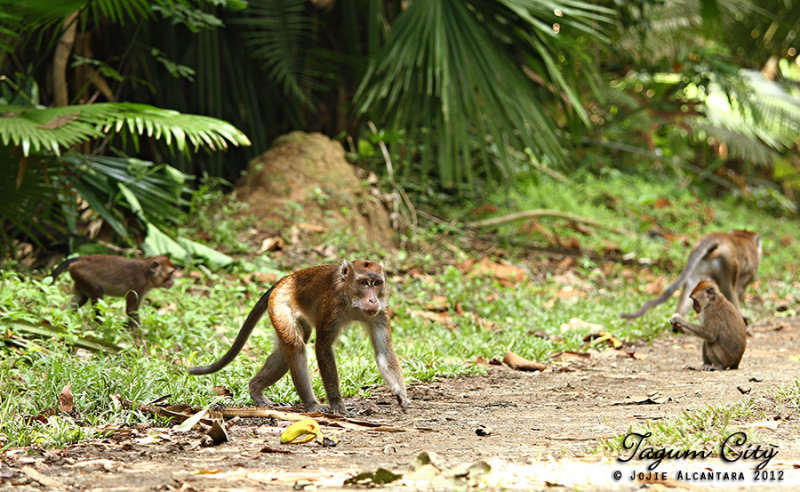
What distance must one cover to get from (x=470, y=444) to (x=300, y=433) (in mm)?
813

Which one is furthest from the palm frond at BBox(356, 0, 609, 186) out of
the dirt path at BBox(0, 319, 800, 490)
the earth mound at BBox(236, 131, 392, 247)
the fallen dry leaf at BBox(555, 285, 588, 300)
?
the dirt path at BBox(0, 319, 800, 490)

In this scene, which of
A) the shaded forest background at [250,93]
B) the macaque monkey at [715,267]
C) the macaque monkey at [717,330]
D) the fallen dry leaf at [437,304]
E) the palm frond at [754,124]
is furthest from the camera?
the palm frond at [754,124]

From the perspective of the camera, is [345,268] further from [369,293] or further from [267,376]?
[267,376]

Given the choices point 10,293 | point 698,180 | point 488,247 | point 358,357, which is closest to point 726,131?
point 698,180

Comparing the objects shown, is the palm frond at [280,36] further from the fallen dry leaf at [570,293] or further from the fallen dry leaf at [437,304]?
the fallen dry leaf at [570,293]

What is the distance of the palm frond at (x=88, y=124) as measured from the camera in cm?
617

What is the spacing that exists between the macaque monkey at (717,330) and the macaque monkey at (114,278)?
161 inches

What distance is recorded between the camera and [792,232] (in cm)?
1593

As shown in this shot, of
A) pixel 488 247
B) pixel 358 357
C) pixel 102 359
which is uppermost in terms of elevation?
pixel 102 359

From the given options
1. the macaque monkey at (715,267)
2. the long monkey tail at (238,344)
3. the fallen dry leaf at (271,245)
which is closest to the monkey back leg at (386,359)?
the long monkey tail at (238,344)

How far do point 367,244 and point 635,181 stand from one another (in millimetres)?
8514

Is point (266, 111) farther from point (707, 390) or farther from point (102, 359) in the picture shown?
point (707, 390)

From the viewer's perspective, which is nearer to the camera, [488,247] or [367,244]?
[367,244]

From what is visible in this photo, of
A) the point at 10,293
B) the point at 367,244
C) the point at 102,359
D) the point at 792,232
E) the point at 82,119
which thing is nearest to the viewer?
the point at 102,359
